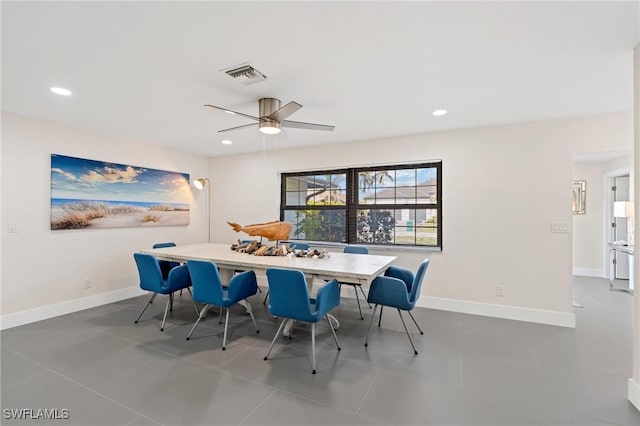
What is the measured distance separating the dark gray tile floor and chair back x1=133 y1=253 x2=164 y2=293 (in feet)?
1.55

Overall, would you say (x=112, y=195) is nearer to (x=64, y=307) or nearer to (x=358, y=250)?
(x=64, y=307)

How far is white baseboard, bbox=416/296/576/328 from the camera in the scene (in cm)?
327

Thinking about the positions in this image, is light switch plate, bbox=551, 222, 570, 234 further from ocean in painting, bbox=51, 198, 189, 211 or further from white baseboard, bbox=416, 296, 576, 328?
ocean in painting, bbox=51, 198, 189, 211

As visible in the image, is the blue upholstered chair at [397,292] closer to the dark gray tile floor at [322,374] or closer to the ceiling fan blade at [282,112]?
the dark gray tile floor at [322,374]

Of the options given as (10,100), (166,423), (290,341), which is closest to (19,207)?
(10,100)

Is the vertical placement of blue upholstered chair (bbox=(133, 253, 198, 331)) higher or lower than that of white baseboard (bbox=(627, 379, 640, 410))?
higher

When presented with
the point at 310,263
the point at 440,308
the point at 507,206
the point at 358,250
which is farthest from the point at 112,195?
the point at 507,206

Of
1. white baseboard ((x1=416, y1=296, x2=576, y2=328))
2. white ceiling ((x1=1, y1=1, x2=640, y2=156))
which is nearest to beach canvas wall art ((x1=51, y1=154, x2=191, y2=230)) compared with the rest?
white ceiling ((x1=1, y1=1, x2=640, y2=156))

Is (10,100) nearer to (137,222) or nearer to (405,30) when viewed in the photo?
(137,222)

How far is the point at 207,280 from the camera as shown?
8.94 ft

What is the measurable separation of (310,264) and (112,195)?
11.0 feet

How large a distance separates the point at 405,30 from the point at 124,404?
306 centimetres

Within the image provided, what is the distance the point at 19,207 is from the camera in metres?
3.28

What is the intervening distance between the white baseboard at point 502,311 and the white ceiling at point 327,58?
7.64ft
